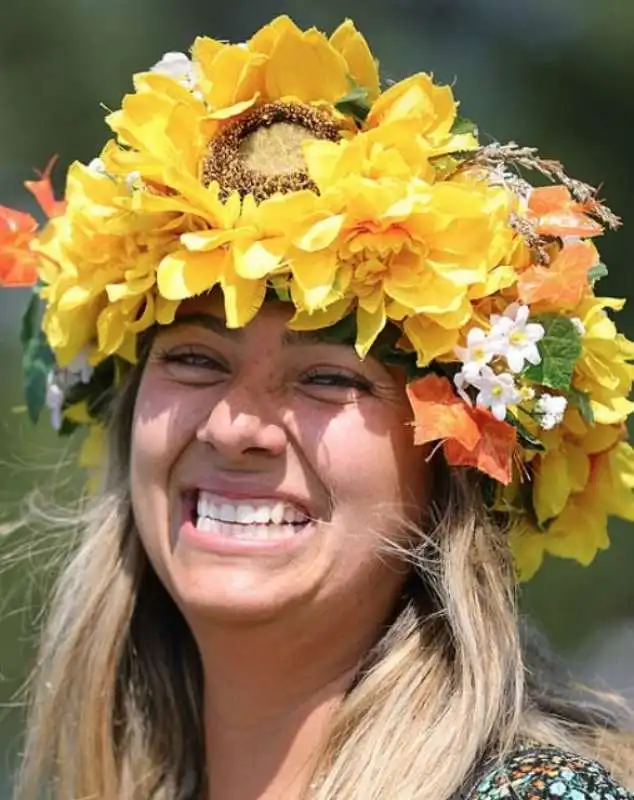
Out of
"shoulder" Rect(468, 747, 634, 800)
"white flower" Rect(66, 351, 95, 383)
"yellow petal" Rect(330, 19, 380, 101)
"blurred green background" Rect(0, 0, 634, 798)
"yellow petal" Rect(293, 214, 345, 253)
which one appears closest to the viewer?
"shoulder" Rect(468, 747, 634, 800)

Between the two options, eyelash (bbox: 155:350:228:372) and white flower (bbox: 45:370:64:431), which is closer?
eyelash (bbox: 155:350:228:372)

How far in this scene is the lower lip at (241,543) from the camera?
2.57 metres

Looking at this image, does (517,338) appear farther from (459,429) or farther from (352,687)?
(352,687)

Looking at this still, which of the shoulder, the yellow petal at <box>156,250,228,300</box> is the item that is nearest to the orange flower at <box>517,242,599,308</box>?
Result: the yellow petal at <box>156,250,228,300</box>

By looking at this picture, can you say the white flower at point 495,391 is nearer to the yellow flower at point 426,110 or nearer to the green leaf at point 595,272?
the green leaf at point 595,272

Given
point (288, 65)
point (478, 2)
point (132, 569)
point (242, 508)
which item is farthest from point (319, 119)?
point (478, 2)

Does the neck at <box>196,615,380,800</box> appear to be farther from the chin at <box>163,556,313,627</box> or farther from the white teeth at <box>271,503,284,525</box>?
the white teeth at <box>271,503,284,525</box>

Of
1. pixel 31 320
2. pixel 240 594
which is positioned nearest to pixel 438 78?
pixel 31 320

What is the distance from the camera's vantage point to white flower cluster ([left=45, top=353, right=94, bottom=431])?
3006 mm

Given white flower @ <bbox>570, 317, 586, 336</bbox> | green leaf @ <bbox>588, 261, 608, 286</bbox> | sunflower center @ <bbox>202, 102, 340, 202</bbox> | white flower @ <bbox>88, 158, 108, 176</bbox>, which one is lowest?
white flower @ <bbox>570, 317, 586, 336</bbox>

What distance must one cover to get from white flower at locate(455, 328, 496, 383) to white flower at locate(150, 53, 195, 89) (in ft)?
2.10

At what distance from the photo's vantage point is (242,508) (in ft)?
8.50

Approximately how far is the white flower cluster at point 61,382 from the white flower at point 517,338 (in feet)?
2.69

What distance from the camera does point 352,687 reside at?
2.66 m
